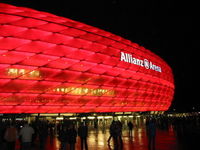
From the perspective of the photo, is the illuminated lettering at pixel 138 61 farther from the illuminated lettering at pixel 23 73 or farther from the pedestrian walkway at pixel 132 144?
the pedestrian walkway at pixel 132 144

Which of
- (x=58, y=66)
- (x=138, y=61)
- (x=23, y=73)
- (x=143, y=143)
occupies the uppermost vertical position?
(x=138, y=61)

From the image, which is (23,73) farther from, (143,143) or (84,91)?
(143,143)

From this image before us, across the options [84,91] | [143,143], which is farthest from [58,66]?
[143,143]

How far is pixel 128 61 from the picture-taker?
37750 mm

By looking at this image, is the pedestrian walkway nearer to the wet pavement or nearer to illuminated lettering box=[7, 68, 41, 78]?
the wet pavement

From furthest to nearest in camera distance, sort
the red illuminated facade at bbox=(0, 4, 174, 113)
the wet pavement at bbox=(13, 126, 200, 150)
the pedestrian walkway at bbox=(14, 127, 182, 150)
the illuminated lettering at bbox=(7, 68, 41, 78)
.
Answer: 1. the red illuminated facade at bbox=(0, 4, 174, 113)
2. the illuminated lettering at bbox=(7, 68, 41, 78)
3. the pedestrian walkway at bbox=(14, 127, 182, 150)
4. the wet pavement at bbox=(13, 126, 200, 150)

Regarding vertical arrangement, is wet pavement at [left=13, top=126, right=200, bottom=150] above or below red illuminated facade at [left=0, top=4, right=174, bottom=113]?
below

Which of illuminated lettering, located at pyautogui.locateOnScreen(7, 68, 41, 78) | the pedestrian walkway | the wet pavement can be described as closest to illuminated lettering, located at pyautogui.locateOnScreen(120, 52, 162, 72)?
illuminated lettering, located at pyautogui.locateOnScreen(7, 68, 41, 78)

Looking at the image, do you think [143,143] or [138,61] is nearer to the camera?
[143,143]

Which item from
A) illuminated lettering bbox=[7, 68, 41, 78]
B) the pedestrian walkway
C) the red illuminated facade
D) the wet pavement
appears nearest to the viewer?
the wet pavement

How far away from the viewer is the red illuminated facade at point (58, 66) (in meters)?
24.2

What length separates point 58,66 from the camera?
2670 cm

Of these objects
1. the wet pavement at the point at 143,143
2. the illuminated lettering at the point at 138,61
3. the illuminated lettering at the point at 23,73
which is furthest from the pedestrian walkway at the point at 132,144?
the illuminated lettering at the point at 138,61

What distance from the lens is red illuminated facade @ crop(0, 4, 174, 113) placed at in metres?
24.2
